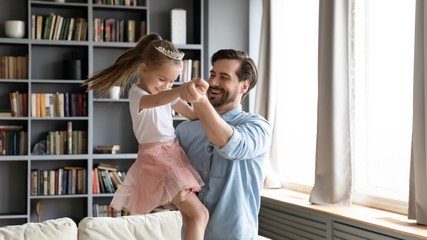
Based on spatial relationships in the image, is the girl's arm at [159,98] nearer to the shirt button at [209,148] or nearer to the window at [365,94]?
the shirt button at [209,148]

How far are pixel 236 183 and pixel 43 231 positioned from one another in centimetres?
206

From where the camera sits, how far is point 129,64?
194 cm

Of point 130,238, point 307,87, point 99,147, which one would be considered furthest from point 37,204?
point 307,87

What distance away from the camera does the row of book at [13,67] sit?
17.5ft

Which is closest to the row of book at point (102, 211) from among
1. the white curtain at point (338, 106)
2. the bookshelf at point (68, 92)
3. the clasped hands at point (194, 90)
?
the bookshelf at point (68, 92)

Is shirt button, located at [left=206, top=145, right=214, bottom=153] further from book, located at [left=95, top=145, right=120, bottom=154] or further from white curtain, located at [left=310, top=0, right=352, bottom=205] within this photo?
book, located at [left=95, top=145, right=120, bottom=154]

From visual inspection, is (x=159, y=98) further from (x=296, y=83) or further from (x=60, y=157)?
(x=60, y=157)

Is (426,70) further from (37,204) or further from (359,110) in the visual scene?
(37,204)

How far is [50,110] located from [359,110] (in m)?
2.83

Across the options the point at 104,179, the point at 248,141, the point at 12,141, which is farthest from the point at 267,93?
the point at 248,141

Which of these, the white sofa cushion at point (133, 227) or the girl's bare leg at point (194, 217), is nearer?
the girl's bare leg at point (194, 217)

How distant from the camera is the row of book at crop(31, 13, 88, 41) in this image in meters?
5.32

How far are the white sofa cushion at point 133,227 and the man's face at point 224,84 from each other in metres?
2.00

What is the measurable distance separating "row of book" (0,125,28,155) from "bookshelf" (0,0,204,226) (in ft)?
0.19
